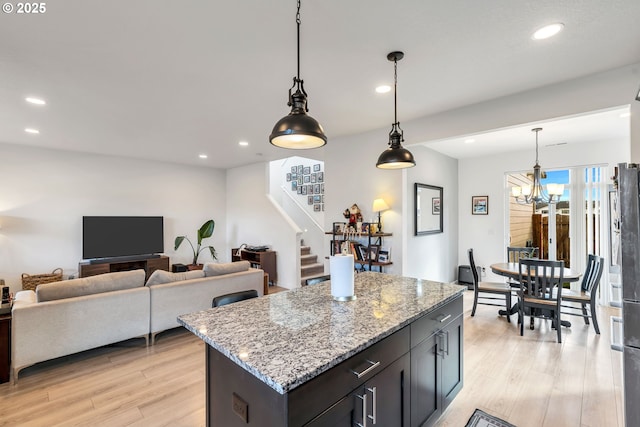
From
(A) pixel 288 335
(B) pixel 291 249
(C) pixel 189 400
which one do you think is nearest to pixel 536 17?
(A) pixel 288 335

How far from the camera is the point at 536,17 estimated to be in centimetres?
194

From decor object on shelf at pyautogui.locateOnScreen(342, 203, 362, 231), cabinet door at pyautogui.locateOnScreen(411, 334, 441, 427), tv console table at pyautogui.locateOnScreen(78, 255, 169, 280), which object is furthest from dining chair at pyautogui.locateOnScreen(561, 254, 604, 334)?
tv console table at pyautogui.locateOnScreen(78, 255, 169, 280)

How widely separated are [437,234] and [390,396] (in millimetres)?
4269

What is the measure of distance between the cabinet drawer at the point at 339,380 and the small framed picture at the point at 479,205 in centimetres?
534

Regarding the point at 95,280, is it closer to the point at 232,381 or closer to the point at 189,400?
the point at 189,400

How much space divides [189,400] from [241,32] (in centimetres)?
286

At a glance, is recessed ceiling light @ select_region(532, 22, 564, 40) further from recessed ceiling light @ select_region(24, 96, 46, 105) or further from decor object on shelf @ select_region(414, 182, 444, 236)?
recessed ceiling light @ select_region(24, 96, 46, 105)

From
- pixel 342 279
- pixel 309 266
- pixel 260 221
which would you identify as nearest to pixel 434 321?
pixel 342 279

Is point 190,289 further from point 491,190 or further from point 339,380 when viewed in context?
point 491,190

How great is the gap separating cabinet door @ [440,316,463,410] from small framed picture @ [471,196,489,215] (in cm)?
442

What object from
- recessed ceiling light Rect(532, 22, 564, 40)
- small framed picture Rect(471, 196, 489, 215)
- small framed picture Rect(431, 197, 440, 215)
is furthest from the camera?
small framed picture Rect(471, 196, 489, 215)

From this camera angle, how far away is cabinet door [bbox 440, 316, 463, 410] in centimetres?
207

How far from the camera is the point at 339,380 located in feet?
4.04

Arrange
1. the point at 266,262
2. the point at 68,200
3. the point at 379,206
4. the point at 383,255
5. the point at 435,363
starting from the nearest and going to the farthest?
the point at 435,363 → the point at 379,206 → the point at 383,255 → the point at 68,200 → the point at 266,262
